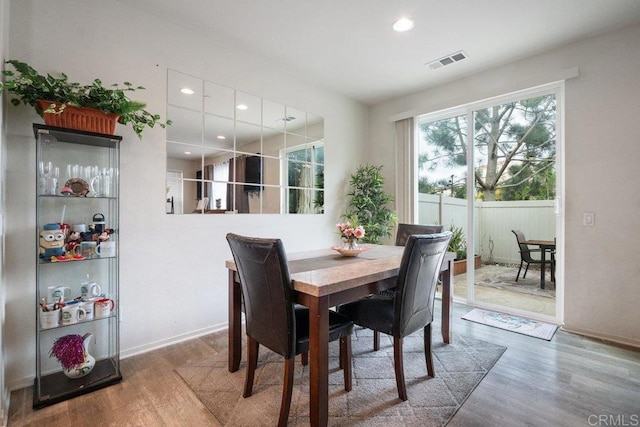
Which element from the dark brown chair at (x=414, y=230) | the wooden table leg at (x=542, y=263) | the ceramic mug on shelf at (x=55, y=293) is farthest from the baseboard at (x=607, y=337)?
the ceramic mug on shelf at (x=55, y=293)

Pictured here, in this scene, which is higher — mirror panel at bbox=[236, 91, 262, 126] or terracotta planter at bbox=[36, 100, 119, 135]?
mirror panel at bbox=[236, 91, 262, 126]

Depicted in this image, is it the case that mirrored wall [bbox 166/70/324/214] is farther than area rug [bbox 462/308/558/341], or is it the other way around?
area rug [bbox 462/308/558/341]

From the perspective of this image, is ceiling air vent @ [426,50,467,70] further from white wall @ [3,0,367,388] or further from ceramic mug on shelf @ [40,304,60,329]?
ceramic mug on shelf @ [40,304,60,329]

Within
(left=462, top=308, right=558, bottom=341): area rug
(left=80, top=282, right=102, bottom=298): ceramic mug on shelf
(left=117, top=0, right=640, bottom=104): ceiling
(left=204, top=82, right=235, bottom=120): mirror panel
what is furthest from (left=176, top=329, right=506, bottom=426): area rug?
(left=117, top=0, right=640, bottom=104): ceiling

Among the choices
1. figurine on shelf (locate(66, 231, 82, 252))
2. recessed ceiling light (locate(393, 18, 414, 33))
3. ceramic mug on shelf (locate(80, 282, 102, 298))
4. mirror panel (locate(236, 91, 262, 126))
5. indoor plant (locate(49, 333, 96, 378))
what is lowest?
indoor plant (locate(49, 333, 96, 378))

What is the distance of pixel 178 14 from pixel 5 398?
2.84m

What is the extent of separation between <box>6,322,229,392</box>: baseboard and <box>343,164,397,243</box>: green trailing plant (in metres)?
2.11

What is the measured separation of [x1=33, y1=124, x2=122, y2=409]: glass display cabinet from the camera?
184 centimetres

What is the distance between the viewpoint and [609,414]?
1.65 metres

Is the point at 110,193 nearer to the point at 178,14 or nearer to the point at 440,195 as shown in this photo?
the point at 178,14

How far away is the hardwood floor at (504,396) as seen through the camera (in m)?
Result: 1.61

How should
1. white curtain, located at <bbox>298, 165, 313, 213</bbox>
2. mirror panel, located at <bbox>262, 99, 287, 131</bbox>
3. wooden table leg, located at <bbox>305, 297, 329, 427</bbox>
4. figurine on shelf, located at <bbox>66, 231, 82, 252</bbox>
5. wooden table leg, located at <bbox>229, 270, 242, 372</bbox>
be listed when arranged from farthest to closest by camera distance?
1. white curtain, located at <bbox>298, 165, 313, 213</bbox>
2. mirror panel, located at <bbox>262, 99, 287, 131</bbox>
3. wooden table leg, located at <bbox>229, 270, 242, 372</bbox>
4. figurine on shelf, located at <bbox>66, 231, 82, 252</bbox>
5. wooden table leg, located at <bbox>305, 297, 329, 427</bbox>

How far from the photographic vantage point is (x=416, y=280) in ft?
5.94

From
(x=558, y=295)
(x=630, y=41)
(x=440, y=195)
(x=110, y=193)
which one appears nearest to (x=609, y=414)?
(x=558, y=295)
